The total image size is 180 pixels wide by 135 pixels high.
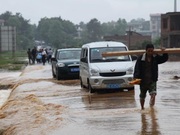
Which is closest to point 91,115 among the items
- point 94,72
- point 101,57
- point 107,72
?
point 107,72

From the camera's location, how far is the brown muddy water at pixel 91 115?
33.1 ft

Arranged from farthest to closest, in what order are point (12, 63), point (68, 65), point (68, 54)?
point (12, 63) → point (68, 54) → point (68, 65)

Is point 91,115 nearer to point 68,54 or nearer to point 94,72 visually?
point 94,72

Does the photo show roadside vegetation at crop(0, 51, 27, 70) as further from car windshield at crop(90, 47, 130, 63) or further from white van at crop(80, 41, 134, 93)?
white van at crop(80, 41, 134, 93)

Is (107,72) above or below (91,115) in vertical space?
above

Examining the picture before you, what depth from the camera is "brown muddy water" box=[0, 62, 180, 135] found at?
1008 cm

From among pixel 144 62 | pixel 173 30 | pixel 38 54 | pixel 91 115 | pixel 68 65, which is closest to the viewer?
pixel 144 62

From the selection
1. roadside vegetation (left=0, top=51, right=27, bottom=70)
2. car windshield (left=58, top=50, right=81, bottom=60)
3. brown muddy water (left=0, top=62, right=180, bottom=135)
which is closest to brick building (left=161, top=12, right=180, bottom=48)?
roadside vegetation (left=0, top=51, right=27, bottom=70)

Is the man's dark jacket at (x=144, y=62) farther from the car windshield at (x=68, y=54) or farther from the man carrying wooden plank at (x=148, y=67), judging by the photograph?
the car windshield at (x=68, y=54)

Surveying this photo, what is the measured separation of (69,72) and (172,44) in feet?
135

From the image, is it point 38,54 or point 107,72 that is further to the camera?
point 38,54

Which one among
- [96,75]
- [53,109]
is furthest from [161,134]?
[96,75]

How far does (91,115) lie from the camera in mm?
12039

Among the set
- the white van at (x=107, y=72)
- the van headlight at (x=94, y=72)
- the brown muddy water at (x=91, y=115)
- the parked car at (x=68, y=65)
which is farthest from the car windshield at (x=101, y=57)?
the parked car at (x=68, y=65)
